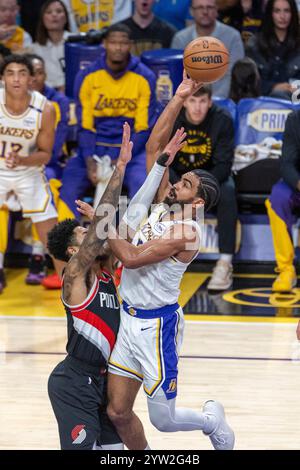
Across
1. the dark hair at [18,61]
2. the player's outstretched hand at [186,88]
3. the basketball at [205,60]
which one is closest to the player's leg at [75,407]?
the player's outstretched hand at [186,88]

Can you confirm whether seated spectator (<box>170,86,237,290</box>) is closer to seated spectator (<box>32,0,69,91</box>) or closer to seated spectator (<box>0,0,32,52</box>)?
seated spectator (<box>32,0,69,91</box>)

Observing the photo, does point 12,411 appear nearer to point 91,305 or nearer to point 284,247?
point 91,305

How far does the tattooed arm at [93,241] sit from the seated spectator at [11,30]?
19.4 feet

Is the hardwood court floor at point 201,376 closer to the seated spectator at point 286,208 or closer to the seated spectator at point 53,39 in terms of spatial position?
the seated spectator at point 286,208

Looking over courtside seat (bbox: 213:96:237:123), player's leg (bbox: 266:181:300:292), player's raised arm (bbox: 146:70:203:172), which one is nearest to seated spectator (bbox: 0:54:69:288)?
courtside seat (bbox: 213:96:237:123)

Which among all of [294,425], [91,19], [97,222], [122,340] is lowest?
[294,425]

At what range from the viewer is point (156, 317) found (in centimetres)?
493

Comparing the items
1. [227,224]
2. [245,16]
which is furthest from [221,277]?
[245,16]

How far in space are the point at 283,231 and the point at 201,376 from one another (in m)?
2.37

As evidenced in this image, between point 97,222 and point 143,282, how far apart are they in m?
0.45

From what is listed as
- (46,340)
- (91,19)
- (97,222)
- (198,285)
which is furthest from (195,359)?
(91,19)

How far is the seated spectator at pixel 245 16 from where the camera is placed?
34.6ft

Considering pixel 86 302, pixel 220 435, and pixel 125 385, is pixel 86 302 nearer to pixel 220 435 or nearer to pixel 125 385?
pixel 125 385

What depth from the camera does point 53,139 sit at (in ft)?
28.6
